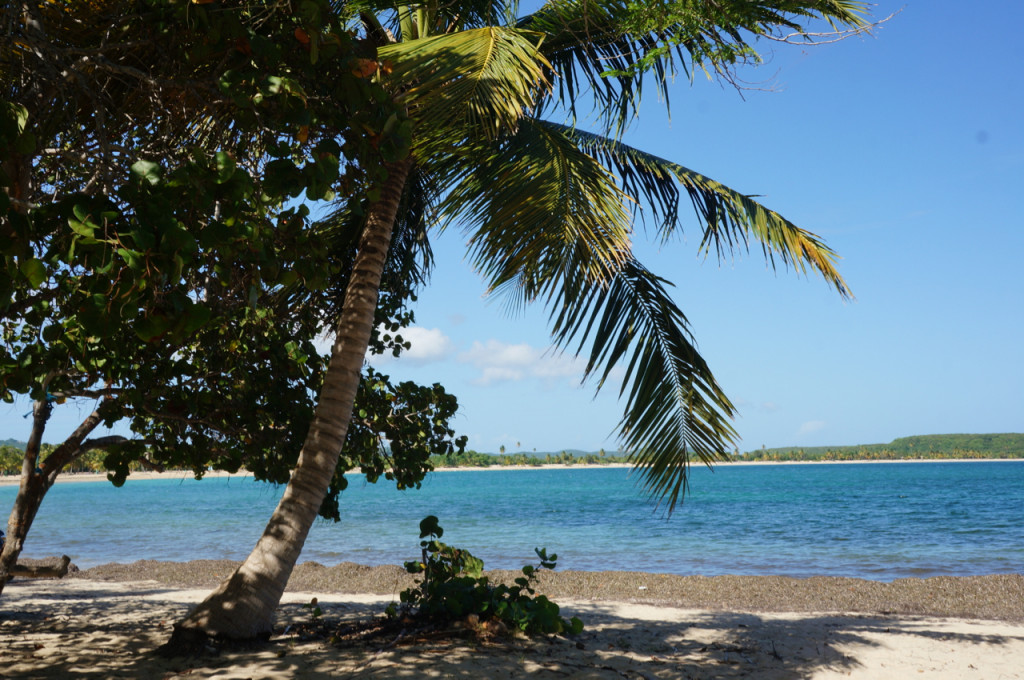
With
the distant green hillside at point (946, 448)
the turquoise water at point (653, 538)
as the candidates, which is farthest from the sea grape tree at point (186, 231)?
the distant green hillside at point (946, 448)

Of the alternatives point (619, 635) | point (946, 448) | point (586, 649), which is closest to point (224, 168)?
point (586, 649)

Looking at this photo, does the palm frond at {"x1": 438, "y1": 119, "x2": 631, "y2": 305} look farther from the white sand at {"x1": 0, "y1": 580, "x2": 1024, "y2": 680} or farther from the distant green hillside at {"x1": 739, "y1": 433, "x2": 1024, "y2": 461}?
the distant green hillside at {"x1": 739, "y1": 433, "x2": 1024, "y2": 461}

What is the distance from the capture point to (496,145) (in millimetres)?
5402

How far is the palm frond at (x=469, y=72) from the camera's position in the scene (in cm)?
386

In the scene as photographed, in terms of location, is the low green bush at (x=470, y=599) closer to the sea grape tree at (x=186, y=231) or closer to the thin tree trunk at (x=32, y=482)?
the sea grape tree at (x=186, y=231)

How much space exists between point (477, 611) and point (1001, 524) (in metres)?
26.4

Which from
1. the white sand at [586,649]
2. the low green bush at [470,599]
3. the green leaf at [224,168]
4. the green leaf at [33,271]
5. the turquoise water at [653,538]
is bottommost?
the turquoise water at [653,538]

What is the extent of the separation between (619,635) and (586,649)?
1.06 m

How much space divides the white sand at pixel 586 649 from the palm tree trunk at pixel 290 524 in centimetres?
20

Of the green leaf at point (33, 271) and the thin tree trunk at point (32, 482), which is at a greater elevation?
the green leaf at point (33, 271)

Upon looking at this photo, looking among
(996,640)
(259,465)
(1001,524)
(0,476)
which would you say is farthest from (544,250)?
(0,476)

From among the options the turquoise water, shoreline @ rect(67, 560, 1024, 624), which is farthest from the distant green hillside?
shoreline @ rect(67, 560, 1024, 624)

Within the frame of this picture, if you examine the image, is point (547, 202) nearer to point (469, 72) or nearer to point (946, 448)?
point (469, 72)

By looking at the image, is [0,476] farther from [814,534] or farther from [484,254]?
[484,254]
